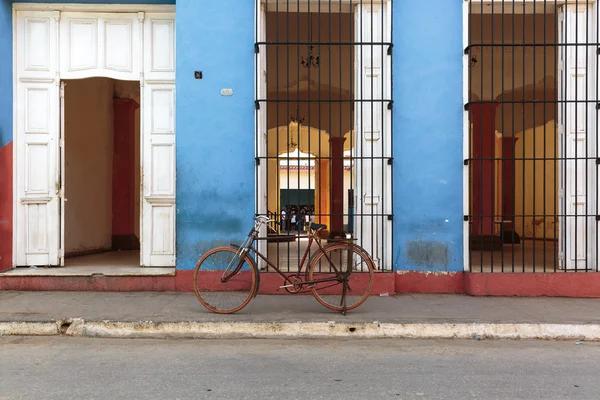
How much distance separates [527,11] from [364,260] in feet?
14.4

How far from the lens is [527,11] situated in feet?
22.6

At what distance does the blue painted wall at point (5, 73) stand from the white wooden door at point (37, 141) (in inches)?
4.5

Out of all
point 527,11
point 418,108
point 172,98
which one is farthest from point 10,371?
point 527,11

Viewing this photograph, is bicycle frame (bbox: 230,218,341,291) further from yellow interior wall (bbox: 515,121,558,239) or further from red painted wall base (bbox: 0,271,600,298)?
yellow interior wall (bbox: 515,121,558,239)

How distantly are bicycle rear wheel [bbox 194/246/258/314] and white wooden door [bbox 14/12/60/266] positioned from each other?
9.17 feet

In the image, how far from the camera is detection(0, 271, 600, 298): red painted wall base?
6.31 m

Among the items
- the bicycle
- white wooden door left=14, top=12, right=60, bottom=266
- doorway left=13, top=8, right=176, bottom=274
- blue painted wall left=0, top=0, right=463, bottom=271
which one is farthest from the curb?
white wooden door left=14, top=12, right=60, bottom=266

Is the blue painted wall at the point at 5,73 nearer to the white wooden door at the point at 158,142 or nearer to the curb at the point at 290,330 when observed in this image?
the white wooden door at the point at 158,142

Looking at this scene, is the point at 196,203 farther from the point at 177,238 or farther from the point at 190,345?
the point at 190,345

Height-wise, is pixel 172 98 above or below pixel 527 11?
below

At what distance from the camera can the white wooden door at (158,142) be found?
6.95 m

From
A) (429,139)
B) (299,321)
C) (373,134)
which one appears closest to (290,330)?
(299,321)

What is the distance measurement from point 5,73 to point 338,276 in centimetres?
527

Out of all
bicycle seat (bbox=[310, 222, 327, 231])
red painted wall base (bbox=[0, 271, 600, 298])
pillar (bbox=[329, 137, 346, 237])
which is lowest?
red painted wall base (bbox=[0, 271, 600, 298])
